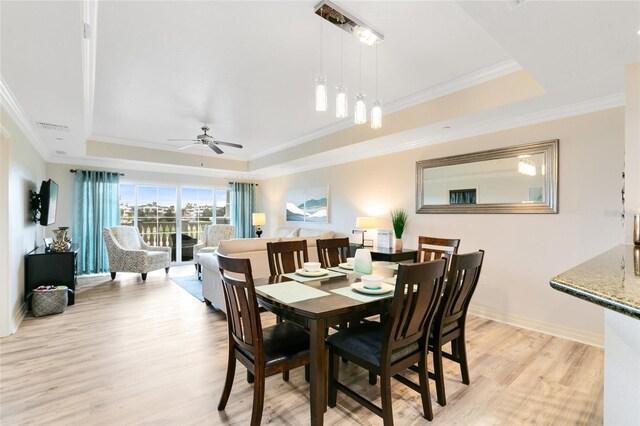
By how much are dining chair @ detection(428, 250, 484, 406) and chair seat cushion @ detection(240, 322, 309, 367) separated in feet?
2.78

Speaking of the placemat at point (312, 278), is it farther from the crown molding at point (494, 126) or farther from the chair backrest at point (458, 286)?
the crown molding at point (494, 126)

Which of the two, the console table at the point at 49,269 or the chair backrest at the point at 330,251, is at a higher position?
the chair backrest at the point at 330,251

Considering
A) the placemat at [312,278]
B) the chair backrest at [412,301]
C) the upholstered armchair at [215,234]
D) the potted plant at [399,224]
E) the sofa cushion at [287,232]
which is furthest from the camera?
the upholstered armchair at [215,234]

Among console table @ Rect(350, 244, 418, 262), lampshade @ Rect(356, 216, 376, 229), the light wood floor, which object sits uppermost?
lampshade @ Rect(356, 216, 376, 229)

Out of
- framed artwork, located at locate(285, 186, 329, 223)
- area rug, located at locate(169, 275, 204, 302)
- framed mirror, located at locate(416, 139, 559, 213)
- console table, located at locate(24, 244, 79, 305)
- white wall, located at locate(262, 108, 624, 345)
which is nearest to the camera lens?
white wall, located at locate(262, 108, 624, 345)

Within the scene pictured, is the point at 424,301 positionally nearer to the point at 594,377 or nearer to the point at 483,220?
the point at 594,377

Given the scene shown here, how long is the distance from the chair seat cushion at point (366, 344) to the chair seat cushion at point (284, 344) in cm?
19

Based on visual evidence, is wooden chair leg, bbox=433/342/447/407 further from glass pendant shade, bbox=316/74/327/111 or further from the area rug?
the area rug

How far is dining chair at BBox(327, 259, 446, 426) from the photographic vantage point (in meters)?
1.56

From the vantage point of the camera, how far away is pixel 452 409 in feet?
Answer: 6.30

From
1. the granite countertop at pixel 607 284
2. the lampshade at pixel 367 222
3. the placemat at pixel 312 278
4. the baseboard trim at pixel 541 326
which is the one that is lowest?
the baseboard trim at pixel 541 326

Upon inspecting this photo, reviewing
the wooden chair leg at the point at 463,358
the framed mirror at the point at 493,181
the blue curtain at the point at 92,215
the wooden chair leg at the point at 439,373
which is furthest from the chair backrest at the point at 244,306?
the blue curtain at the point at 92,215

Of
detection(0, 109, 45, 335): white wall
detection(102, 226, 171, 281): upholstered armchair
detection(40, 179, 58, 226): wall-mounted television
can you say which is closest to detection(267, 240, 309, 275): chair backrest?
detection(0, 109, 45, 335): white wall

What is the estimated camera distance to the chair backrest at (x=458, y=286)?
1.85 m
